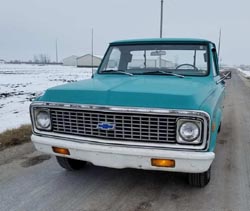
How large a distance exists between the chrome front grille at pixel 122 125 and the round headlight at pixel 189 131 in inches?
3.4

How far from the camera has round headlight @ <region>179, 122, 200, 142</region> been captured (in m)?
2.54

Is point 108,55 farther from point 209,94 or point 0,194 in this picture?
point 0,194

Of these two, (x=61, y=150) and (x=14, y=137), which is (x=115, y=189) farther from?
(x=14, y=137)

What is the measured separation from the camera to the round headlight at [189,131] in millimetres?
2537

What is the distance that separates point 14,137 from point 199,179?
369 centimetres

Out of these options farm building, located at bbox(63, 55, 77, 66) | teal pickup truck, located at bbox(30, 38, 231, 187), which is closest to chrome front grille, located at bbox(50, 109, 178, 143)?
teal pickup truck, located at bbox(30, 38, 231, 187)

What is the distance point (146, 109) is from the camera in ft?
8.36

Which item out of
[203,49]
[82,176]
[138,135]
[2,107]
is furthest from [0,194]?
[2,107]

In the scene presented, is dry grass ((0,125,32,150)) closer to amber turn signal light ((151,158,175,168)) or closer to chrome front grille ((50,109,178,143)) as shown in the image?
chrome front grille ((50,109,178,143))

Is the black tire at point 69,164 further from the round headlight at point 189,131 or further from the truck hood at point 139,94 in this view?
the round headlight at point 189,131

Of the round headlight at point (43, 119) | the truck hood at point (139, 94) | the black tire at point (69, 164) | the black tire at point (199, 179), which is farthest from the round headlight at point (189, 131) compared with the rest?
the black tire at point (69, 164)

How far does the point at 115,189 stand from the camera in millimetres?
3312

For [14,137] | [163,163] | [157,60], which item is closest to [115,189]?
[163,163]

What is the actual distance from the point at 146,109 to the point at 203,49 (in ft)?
6.66
